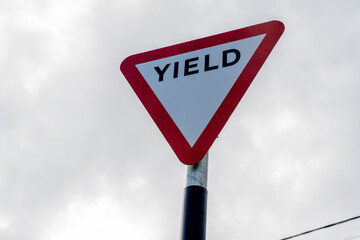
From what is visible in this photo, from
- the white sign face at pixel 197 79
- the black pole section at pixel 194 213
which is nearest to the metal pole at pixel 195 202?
the black pole section at pixel 194 213

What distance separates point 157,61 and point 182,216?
0.83 meters

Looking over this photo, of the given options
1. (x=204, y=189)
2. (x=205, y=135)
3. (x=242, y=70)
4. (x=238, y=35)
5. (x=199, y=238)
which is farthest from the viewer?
(x=238, y=35)

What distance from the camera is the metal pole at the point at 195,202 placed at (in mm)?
1263

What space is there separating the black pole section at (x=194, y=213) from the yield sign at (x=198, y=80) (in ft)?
0.41

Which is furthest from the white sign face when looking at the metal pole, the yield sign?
the metal pole

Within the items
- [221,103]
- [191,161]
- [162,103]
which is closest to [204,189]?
[191,161]

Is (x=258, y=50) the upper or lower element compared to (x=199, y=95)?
upper

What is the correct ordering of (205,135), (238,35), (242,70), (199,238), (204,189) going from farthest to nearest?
(238,35)
(242,70)
(205,135)
(204,189)
(199,238)

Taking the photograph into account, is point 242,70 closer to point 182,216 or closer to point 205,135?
point 205,135

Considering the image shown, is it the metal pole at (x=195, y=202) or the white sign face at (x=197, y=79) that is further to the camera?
the white sign face at (x=197, y=79)

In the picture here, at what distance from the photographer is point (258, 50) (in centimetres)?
168

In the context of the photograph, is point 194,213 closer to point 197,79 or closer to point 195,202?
point 195,202

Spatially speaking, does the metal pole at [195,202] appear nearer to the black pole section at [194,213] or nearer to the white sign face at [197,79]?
the black pole section at [194,213]

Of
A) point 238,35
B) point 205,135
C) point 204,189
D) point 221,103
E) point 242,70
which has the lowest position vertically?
point 204,189
